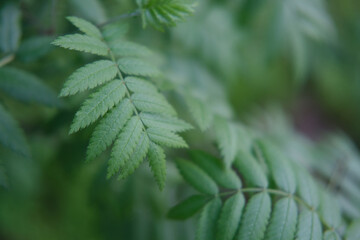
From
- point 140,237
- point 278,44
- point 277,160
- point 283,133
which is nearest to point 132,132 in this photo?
point 277,160

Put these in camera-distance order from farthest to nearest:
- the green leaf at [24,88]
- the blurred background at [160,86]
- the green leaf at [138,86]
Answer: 1. the blurred background at [160,86]
2. the green leaf at [24,88]
3. the green leaf at [138,86]

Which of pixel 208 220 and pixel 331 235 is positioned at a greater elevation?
pixel 331 235

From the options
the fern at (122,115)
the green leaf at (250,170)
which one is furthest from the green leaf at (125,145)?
the green leaf at (250,170)

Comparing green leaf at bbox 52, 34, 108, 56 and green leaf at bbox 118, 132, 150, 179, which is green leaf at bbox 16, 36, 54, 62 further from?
green leaf at bbox 118, 132, 150, 179

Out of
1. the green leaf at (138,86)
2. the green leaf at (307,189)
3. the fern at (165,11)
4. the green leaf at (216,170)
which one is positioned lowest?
the green leaf at (216,170)

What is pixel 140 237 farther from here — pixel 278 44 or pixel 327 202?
pixel 278 44

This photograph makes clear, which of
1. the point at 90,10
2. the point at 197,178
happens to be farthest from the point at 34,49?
the point at 197,178

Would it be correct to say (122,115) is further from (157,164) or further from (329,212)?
(329,212)

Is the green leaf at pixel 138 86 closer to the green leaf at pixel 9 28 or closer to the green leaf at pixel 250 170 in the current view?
the green leaf at pixel 250 170
